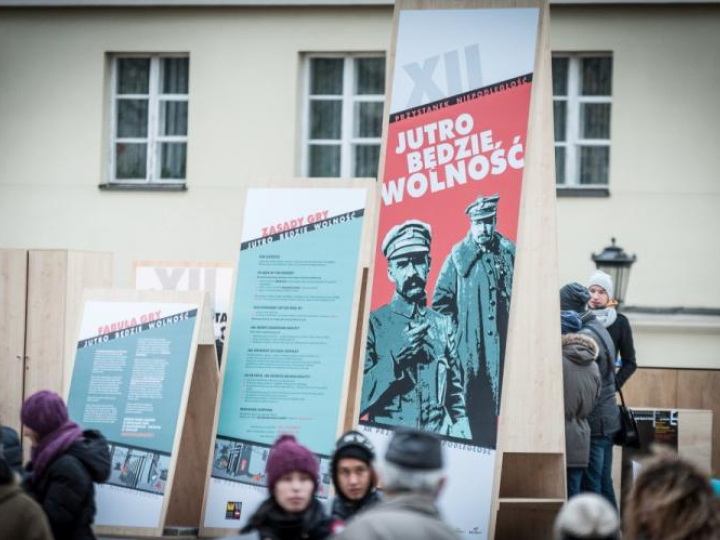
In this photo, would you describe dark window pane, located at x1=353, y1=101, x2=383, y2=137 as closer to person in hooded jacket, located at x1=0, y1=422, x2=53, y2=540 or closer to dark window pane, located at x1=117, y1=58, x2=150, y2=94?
dark window pane, located at x1=117, y1=58, x2=150, y2=94

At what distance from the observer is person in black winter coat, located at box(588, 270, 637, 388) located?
10.5 m

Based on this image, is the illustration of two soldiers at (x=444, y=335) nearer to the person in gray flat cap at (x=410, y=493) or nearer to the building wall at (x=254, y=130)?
the person in gray flat cap at (x=410, y=493)

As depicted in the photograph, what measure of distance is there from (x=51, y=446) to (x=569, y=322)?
4041mm

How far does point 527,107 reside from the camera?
8805 mm

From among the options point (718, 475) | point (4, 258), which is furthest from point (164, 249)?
point (718, 475)

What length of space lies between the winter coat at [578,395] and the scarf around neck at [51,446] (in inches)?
140

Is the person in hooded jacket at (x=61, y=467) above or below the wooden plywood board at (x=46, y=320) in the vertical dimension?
below

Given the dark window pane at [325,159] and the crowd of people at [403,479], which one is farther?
the dark window pane at [325,159]

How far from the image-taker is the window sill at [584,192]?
1719 centimetres

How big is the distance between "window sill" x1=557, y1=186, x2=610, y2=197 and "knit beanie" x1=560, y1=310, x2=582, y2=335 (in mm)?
7692

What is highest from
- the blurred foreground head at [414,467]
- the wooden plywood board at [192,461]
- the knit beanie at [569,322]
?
the knit beanie at [569,322]

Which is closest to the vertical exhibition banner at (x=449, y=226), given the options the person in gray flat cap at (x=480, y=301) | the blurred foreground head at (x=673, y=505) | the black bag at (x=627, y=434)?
the person in gray flat cap at (x=480, y=301)

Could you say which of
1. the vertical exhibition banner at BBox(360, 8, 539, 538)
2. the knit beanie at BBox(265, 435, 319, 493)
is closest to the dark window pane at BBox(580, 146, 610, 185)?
the vertical exhibition banner at BBox(360, 8, 539, 538)

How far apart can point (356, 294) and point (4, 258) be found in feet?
15.0
